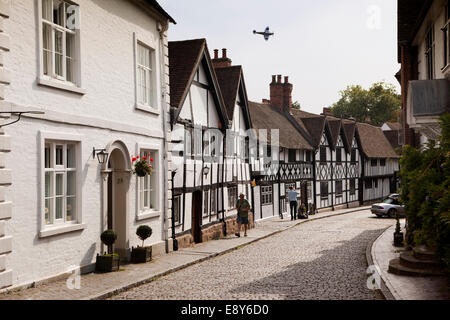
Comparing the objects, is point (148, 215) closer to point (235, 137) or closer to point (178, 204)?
point (178, 204)

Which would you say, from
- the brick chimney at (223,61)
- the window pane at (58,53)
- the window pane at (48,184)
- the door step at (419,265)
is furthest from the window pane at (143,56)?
the brick chimney at (223,61)

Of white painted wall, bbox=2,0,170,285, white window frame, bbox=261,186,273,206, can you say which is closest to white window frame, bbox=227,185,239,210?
white window frame, bbox=261,186,273,206

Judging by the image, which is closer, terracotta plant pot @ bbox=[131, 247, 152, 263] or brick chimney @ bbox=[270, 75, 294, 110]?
terracotta plant pot @ bbox=[131, 247, 152, 263]

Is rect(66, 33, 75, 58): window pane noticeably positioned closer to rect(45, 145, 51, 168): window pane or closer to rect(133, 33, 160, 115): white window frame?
rect(45, 145, 51, 168): window pane

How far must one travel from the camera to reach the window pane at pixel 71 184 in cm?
1117

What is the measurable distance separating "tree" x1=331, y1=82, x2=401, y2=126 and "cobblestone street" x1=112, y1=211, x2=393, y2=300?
63.1 metres

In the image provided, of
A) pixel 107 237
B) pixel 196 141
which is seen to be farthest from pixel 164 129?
pixel 107 237

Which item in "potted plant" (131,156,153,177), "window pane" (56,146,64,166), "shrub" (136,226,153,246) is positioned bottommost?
"shrub" (136,226,153,246)

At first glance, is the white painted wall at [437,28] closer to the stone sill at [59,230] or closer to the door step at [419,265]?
the door step at [419,265]

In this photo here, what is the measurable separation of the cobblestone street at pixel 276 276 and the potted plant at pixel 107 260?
121 centimetres

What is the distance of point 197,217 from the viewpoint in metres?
19.0

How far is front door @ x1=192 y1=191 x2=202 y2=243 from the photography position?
18922 millimetres
